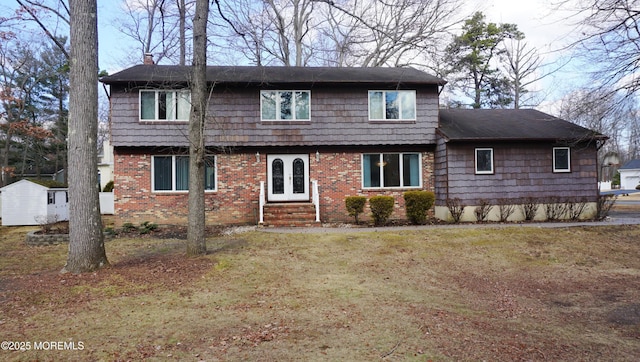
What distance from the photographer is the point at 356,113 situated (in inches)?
568

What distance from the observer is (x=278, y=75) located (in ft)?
48.6

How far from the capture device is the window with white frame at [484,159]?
14141 millimetres

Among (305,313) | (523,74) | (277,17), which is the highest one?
(277,17)

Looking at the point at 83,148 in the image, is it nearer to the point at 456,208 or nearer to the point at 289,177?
the point at 289,177

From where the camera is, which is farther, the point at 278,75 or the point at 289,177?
the point at 278,75

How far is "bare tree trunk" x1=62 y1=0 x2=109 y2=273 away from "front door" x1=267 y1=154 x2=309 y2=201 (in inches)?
300

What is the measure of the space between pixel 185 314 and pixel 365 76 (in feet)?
39.4

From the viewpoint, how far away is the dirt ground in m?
4.16

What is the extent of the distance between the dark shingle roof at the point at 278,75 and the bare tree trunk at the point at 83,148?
231 inches

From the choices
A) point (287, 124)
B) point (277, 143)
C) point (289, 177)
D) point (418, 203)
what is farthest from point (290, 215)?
point (418, 203)

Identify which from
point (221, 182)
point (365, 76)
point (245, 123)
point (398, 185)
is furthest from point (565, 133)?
point (221, 182)

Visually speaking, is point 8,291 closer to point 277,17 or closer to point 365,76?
point 365,76

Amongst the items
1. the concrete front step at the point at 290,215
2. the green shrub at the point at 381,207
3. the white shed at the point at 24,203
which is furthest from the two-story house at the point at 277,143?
the white shed at the point at 24,203

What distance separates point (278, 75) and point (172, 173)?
5.30 meters
